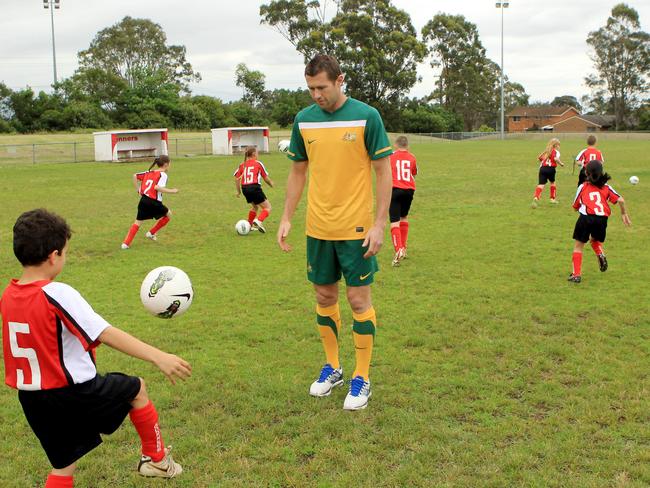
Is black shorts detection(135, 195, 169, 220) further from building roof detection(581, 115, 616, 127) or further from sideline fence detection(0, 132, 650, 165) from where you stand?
building roof detection(581, 115, 616, 127)

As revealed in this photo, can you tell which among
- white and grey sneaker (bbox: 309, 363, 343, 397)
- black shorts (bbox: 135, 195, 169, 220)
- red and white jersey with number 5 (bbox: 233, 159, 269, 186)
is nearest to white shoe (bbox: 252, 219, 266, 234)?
red and white jersey with number 5 (bbox: 233, 159, 269, 186)

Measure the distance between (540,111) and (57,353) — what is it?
117847mm

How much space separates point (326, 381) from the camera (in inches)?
192

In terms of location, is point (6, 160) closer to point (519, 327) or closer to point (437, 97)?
point (519, 327)

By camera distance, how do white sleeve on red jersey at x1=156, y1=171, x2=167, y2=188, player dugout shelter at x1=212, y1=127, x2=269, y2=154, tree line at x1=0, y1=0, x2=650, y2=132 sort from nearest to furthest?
white sleeve on red jersey at x1=156, y1=171, x2=167, y2=188 → player dugout shelter at x1=212, y1=127, x2=269, y2=154 → tree line at x1=0, y1=0, x2=650, y2=132

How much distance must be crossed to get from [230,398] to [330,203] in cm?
163

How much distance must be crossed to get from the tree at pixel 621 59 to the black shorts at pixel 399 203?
80.2 metres

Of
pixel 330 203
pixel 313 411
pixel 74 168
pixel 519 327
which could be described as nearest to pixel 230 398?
pixel 313 411

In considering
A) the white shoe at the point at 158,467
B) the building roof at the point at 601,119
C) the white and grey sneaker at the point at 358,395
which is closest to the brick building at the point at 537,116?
the building roof at the point at 601,119

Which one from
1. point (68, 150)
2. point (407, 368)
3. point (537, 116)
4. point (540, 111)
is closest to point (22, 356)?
point (407, 368)

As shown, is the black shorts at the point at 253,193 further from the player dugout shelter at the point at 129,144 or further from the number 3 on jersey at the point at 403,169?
the player dugout shelter at the point at 129,144

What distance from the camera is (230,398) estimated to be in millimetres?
4766

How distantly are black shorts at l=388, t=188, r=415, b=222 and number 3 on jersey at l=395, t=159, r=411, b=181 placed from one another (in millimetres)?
185

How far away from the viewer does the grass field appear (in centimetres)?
378
